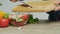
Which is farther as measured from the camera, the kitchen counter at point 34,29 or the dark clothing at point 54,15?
the dark clothing at point 54,15

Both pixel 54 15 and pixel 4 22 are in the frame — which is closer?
pixel 4 22

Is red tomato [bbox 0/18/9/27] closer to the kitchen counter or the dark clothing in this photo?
the kitchen counter

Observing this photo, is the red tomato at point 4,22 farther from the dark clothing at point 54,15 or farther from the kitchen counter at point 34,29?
the dark clothing at point 54,15

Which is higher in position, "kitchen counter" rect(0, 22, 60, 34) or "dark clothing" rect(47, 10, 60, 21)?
"dark clothing" rect(47, 10, 60, 21)

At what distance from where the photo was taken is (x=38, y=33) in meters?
0.70

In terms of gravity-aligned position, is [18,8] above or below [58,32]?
above

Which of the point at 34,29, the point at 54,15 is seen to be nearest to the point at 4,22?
the point at 34,29

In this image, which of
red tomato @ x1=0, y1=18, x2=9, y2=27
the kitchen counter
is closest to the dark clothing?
the kitchen counter

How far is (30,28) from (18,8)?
0.12 m

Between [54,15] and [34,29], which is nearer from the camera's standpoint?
[34,29]

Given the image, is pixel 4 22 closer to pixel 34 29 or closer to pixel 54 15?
pixel 34 29

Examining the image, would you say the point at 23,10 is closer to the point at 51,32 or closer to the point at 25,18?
the point at 25,18

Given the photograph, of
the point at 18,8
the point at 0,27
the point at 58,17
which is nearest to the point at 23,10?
the point at 18,8

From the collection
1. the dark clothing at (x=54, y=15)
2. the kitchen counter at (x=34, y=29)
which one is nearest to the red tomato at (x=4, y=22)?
the kitchen counter at (x=34, y=29)
